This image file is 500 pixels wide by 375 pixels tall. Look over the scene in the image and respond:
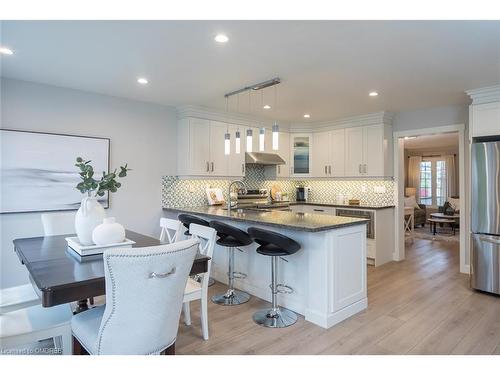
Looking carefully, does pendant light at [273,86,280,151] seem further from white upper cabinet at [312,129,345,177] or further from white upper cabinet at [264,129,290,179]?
white upper cabinet at [312,129,345,177]

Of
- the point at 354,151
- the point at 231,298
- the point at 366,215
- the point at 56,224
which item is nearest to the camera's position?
the point at 56,224

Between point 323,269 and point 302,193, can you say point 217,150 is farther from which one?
point 323,269

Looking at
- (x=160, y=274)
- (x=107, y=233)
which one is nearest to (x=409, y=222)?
(x=107, y=233)

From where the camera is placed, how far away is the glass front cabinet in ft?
20.1

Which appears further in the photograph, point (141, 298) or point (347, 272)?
point (347, 272)

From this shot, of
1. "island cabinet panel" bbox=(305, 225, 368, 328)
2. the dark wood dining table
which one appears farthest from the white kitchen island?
the dark wood dining table

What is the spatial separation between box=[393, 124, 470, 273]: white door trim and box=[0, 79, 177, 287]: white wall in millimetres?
3608

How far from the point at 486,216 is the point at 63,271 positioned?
13.8 feet

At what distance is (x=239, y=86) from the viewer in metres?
3.70

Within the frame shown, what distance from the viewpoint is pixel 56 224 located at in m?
3.14

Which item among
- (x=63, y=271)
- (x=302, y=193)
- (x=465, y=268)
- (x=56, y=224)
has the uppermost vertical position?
(x=302, y=193)

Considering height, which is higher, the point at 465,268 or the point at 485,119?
the point at 485,119

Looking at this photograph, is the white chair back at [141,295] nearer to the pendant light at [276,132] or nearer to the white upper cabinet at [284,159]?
the pendant light at [276,132]
